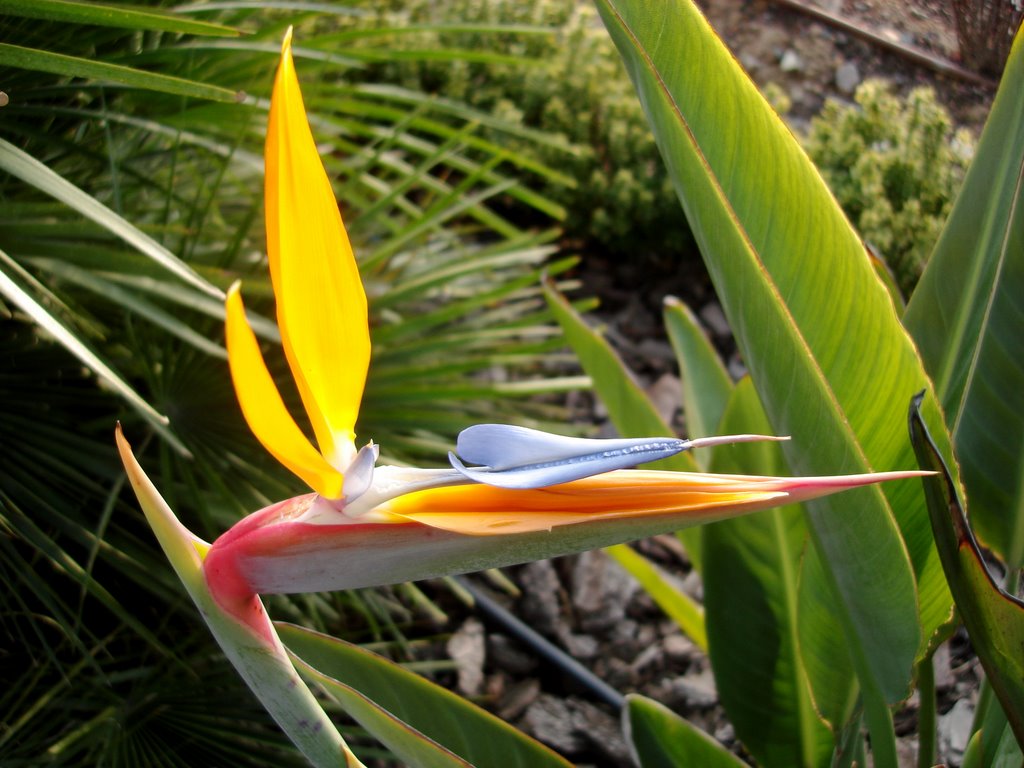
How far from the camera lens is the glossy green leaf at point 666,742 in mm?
883

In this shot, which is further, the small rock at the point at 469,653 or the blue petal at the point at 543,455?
the small rock at the point at 469,653

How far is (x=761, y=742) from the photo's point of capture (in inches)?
38.9

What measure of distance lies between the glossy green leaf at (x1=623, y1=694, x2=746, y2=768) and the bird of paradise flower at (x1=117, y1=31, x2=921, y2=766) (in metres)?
0.50

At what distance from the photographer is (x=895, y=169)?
191 cm

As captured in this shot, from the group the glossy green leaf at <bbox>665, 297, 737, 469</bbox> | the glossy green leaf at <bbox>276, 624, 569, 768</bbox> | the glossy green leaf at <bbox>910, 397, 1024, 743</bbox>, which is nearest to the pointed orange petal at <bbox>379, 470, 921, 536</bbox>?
the glossy green leaf at <bbox>910, 397, 1024, 743</bbox>

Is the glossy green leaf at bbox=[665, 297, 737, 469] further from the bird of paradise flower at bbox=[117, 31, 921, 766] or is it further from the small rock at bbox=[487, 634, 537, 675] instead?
the bird of paradise flower at bbox=[117, 31, 921, 766]

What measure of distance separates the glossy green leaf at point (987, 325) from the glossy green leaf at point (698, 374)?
0.93ft

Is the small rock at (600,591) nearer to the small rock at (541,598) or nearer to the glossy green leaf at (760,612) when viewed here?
the small rock at (541,598)

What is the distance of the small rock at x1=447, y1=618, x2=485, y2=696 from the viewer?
54.1 inches

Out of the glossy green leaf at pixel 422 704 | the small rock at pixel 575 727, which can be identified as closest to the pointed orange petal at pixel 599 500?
the glossy green leaf at pixel 422 704

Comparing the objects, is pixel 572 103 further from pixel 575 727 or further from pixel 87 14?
pixel 87 14

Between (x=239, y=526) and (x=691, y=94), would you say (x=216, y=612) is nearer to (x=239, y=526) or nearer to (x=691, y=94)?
(x=239, y=526)

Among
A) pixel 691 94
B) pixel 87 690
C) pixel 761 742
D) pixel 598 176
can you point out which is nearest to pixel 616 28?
pixel 691 94

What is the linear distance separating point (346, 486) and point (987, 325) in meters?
0.57
